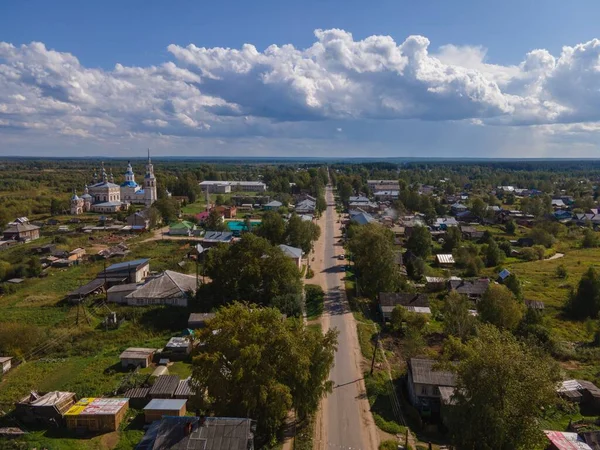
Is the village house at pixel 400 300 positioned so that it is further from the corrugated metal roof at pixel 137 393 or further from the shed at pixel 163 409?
the corrugated metal roof at pixel 137 393

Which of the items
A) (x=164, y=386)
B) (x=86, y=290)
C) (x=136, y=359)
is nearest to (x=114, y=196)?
(x=86, y=290)

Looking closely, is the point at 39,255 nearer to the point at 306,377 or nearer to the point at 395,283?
the point at 395,283

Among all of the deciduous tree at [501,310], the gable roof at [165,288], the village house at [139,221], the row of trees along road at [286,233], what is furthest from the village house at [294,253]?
the village house at [139,221]

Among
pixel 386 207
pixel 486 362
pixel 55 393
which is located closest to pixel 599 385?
pixel 486 362

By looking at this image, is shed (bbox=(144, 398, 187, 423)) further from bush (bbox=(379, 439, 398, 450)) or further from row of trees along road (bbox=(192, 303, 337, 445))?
bush (bbox=(379, 439, 398, 450))

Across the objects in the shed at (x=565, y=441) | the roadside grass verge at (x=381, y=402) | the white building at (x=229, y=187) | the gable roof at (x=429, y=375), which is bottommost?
the roadside grass verge at (x=381, y=402)

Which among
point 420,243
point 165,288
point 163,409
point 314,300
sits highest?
point 420,243

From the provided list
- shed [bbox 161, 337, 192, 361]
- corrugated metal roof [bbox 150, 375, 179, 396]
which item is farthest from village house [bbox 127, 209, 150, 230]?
corrugated metal roof [bbox 150, 375, 179, 396]

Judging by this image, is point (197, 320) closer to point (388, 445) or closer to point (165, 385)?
point (165, 385)
